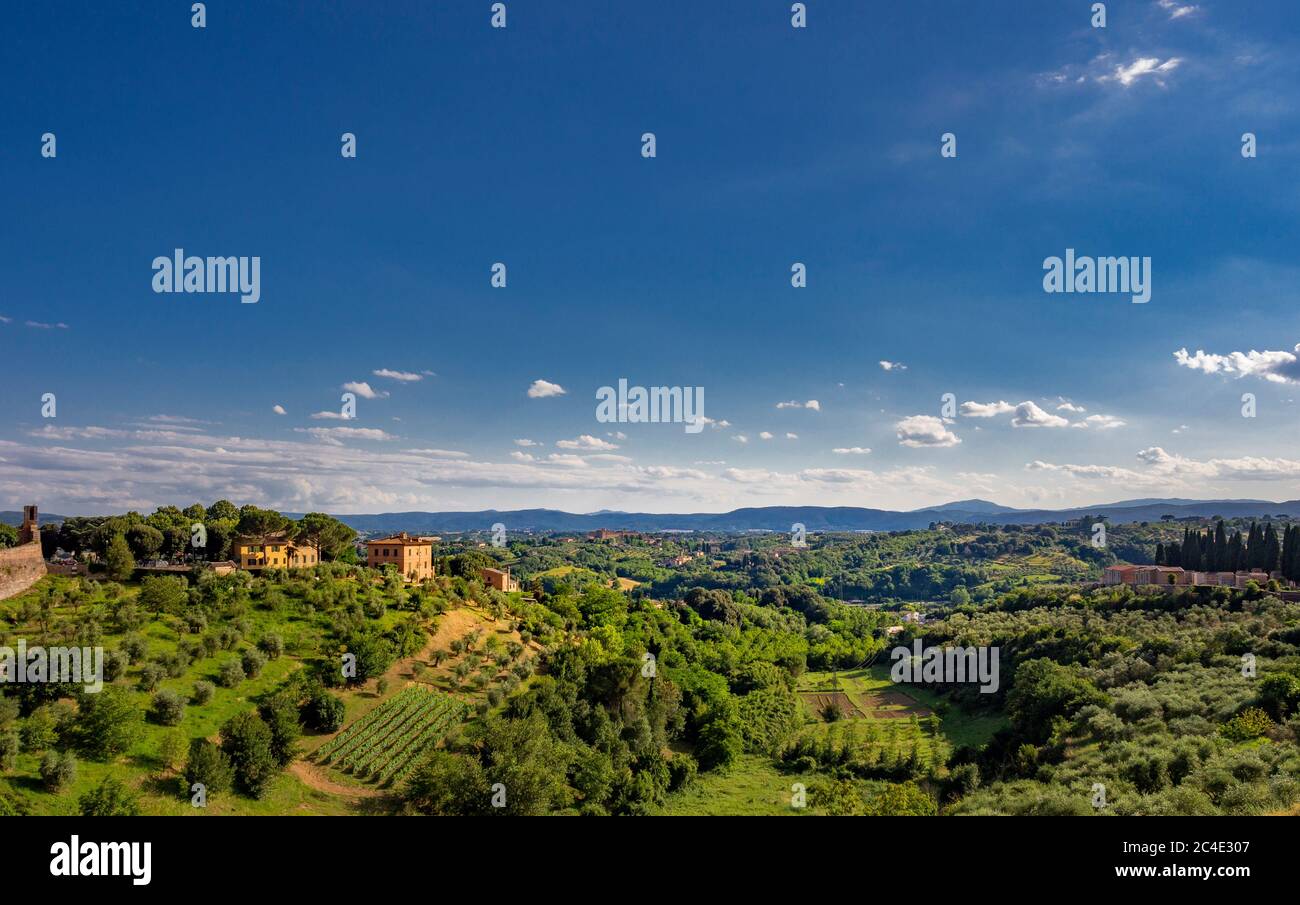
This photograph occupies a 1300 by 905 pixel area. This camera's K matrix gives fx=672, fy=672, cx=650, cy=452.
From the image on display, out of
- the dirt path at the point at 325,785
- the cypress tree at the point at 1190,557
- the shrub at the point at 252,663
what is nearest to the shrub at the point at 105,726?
the dirt path at the point at 325,785

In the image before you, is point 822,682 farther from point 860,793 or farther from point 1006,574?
point 1006,574

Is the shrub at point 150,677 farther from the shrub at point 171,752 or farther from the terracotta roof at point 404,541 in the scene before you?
the terracotta roof at point 404,541

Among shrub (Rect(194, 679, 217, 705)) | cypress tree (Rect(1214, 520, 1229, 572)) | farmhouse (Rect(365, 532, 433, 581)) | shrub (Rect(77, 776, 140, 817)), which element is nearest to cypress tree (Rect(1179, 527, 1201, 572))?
cypress tree (Rect(1214, 520, 1229, 572))

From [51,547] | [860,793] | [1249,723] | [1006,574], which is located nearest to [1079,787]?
[1249,723]

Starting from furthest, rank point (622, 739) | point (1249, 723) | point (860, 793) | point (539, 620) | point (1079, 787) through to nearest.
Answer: point (539, 620), point (622, 739), point (860, 793), point (1249, 723), point (1079, 787)

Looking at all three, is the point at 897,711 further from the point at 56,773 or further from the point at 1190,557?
the point at 56,773

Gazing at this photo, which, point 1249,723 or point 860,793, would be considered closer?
point 1249,723
